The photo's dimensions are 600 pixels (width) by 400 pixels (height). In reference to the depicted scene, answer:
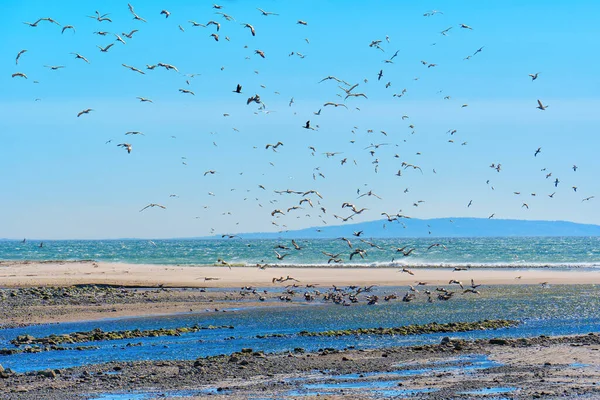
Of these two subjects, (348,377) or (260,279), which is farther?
(260,279)

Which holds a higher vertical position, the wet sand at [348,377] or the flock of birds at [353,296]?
the flock of birds at [353,296]

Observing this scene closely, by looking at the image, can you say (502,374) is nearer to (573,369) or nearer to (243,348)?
(573,369)

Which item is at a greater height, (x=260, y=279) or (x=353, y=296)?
(x=260, y=279)

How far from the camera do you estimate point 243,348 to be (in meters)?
29.2

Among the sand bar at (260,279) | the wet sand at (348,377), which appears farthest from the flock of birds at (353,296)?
the wet sand at (348,377)

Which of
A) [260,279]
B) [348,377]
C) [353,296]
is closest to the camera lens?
[348,377]

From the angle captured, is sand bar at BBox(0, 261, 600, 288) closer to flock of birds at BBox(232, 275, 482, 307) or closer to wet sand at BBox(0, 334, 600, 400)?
flock of birds at BBox(232, 275, 482, 307)

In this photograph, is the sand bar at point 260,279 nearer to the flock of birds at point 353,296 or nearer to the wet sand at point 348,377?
the flock of birds at point 353,296

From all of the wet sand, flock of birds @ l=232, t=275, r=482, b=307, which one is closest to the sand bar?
flock of birds @ l=232, t=275, r=482, b=307

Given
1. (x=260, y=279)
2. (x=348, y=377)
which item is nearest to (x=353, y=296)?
(x=260, y=279)

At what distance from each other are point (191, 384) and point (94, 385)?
2.68 metres

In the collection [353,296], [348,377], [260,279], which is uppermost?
[260,279]

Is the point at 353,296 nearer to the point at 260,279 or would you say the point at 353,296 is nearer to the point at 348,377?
the point at 260,279

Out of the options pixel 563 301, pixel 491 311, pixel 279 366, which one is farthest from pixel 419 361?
pixel 563 301
